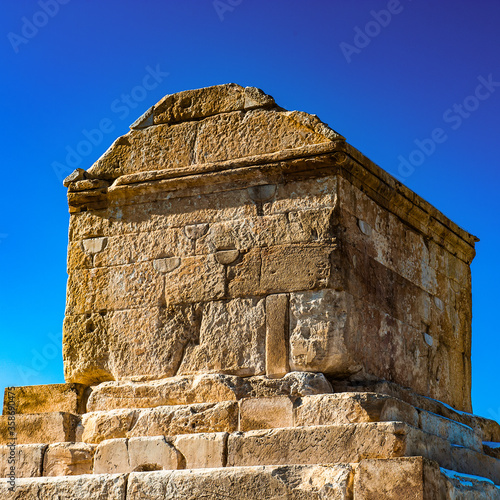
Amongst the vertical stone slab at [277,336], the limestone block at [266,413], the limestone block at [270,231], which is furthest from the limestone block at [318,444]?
the limestone block at [270,231]

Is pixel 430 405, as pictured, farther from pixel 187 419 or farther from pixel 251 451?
pixel 187 419

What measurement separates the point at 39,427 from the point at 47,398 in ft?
0.84

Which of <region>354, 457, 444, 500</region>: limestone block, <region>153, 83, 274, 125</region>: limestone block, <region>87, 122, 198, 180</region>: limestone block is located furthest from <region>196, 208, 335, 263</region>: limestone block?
<region>354, 457, 444, 500</region>: limestone block

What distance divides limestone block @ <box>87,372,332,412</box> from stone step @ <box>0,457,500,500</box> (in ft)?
2.07

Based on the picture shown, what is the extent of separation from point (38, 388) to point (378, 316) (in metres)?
2.46

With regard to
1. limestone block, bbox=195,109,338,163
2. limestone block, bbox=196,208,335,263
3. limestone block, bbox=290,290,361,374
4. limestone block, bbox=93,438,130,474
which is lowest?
limestone block, bbox=93,438,130,474

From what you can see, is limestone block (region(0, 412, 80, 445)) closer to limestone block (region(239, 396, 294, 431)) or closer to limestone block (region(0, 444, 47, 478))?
limestone block (region(0, 444, 47, 478))

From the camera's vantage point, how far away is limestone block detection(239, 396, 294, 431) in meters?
5.50

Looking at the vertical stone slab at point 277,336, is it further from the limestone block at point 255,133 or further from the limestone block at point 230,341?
the limestone block at point 255,133

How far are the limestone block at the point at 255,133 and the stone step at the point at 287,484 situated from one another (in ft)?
7.25

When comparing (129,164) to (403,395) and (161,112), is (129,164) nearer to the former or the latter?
(161,112)

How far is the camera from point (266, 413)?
5.55 m

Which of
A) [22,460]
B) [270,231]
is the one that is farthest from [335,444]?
[22,460]

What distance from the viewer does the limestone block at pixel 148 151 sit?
657 cm
